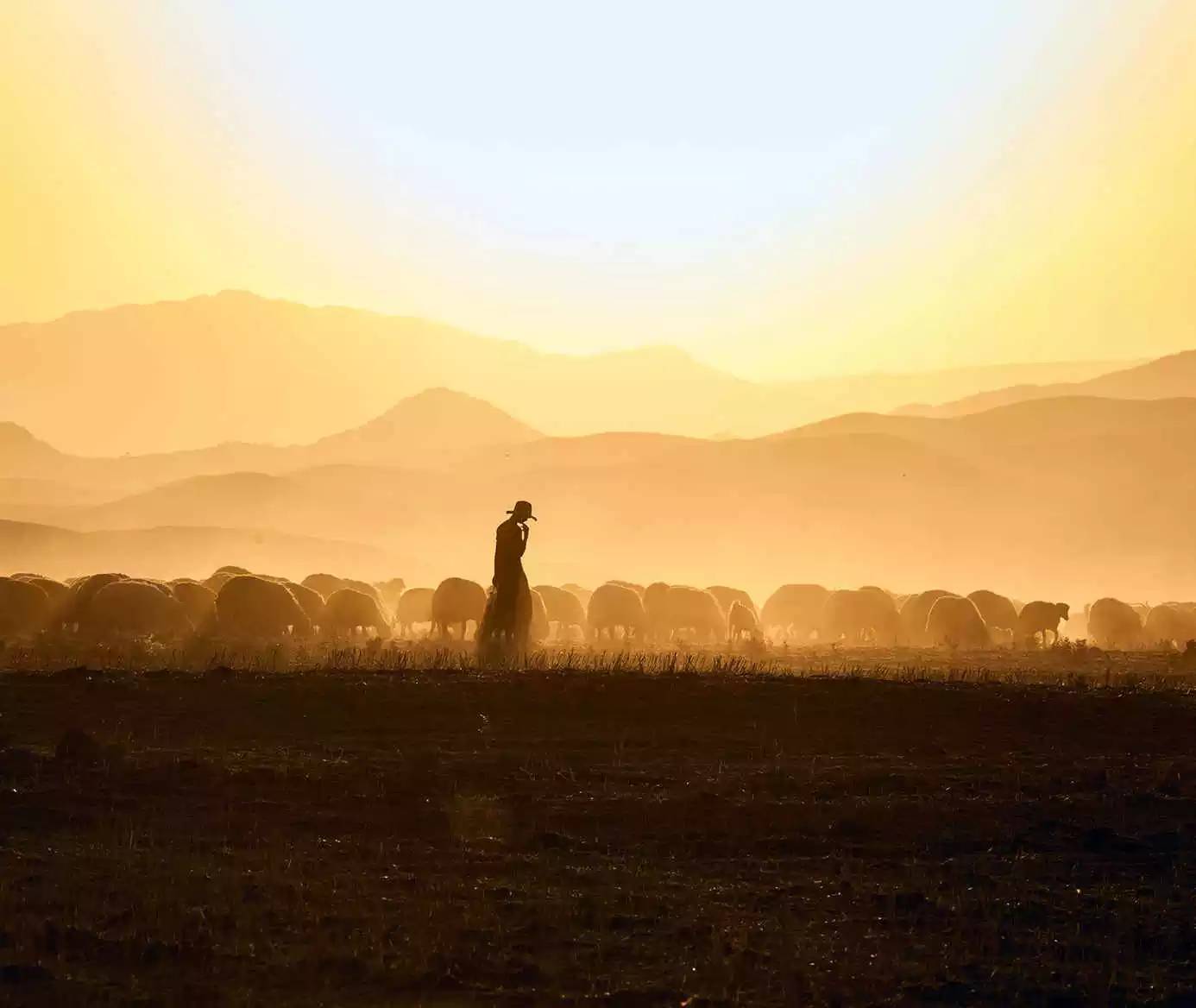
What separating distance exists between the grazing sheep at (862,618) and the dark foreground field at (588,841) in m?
23.7

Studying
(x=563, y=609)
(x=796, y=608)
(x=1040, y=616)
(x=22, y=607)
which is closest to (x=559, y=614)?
(x=563, y=609)

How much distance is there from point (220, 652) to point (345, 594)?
1357cm

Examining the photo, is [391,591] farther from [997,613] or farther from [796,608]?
[997,613]

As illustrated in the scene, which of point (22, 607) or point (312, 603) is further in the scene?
point (312, 603)

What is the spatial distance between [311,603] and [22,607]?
777 centimetres

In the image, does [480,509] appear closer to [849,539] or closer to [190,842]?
[849,539]

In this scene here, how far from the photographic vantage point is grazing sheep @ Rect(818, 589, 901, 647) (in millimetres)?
41969

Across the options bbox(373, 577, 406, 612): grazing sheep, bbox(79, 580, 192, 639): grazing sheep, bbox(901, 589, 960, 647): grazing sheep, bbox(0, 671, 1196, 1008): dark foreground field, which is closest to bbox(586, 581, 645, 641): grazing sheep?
bbox(901, 589, 960, 647): grazing sheep

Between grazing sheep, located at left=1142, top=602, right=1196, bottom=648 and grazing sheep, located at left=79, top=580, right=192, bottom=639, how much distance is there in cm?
2777

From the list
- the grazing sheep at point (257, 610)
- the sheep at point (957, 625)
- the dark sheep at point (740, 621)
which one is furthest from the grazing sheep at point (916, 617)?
the grazing sheep at point (257, 610)

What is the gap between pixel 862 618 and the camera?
4256 centimetres

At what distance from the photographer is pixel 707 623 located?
1622 inches

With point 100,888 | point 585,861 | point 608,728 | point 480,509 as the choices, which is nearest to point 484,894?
point 585,861

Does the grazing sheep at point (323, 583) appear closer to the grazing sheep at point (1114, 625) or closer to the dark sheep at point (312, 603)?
the dark sheep at point (312, 603)
